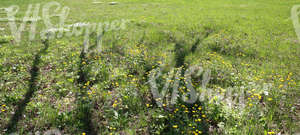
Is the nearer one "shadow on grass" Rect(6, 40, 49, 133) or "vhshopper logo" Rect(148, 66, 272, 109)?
"shadow on grass" Rect(6, 40, 49, 133)

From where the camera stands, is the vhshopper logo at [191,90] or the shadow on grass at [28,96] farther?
the vhshopper logo at [191,90]

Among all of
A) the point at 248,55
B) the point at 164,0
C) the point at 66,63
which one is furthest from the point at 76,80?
the point at 164,0

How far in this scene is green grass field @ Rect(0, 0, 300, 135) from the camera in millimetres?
4016

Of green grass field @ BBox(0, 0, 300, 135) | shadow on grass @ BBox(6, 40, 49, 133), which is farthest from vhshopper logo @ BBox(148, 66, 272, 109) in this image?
shadow on grass @ BBox(6, 40, 49, 133)

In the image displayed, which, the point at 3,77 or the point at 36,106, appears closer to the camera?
the point at 36,106

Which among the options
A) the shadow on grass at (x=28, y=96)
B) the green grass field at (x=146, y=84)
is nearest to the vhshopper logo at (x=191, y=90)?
the green grass field at (x=146, y=84)

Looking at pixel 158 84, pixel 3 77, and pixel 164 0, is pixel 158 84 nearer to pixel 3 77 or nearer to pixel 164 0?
pixel 3 77

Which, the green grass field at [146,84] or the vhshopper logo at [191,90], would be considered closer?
the green grass field at [146,84]

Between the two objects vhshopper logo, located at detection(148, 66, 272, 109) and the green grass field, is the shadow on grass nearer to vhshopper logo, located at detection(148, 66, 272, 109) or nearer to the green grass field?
the green grass field

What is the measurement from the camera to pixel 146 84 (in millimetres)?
5430

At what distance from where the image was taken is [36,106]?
4.49 metres

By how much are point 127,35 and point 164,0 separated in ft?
54.6

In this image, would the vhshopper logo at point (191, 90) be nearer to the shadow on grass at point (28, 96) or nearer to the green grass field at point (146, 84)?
the green grass field at point (146, 84)

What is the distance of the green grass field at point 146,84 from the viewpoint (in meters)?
4.02
